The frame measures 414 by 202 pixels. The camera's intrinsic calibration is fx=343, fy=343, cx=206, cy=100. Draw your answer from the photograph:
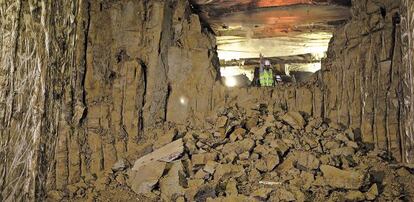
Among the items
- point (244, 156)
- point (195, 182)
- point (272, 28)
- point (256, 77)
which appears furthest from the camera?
point (256, 77)

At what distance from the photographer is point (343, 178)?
11.9ft

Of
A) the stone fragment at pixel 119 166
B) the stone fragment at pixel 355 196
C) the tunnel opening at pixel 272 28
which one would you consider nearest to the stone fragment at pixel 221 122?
the tunnel opening at pixel 272 28

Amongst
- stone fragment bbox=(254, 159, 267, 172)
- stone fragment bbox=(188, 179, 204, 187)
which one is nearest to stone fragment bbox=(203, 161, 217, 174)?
stone fragment bbox=(188, 179, 204, 187)

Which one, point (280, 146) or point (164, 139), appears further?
point (164, 139)

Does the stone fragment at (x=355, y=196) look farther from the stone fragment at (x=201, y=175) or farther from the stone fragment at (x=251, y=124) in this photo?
the stone fragment at (x=251, y=124)

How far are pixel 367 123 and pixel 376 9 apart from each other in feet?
5.04

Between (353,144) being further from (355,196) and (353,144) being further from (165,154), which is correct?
(165,154)

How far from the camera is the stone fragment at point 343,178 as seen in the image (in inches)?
140

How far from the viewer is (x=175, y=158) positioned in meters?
4.30

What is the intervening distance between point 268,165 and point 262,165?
0.23 feet

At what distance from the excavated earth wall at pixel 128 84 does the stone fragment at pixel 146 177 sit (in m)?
0.56

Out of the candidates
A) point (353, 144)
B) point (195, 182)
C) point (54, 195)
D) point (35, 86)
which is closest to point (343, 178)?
point (353, 144)

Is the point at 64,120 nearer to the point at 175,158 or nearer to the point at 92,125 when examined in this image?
the point at 92,125

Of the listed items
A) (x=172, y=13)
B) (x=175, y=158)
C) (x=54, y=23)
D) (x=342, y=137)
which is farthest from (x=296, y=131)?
(x=54, y=23)
